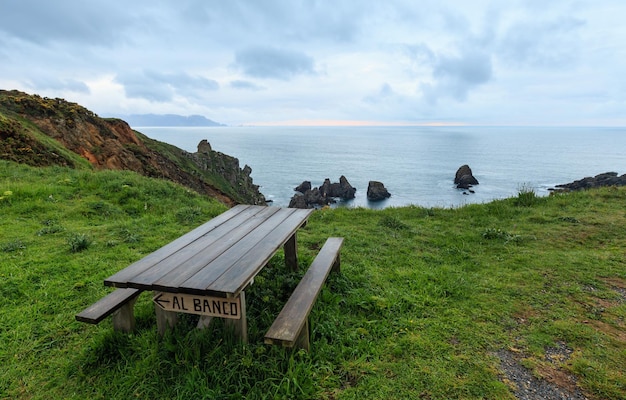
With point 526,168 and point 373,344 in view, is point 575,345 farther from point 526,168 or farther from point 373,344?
point 526,168

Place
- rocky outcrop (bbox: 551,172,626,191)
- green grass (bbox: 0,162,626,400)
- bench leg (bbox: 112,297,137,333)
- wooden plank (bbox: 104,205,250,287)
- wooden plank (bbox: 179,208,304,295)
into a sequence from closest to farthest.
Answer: wooden plank (bbox: 179,208,304,295), wooden plank (bbox: 104,205,250,287), green grass (bbox: 0,162,626,400), bench leg (bbox: 112,297,137,333), rocky outcrop (bbox: 551,172,626,191)

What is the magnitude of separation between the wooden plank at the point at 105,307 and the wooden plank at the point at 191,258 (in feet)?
2.17

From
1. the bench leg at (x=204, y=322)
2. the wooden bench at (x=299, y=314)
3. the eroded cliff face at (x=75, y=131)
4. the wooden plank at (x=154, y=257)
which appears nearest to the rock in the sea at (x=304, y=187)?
the eroded cliff face at (x=75, y=131)

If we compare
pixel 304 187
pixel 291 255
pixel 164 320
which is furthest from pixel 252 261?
pixel 304 187

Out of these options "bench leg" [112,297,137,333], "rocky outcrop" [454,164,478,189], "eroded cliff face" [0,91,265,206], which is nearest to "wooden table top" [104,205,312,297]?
"bench leg" [112,297,137,333]

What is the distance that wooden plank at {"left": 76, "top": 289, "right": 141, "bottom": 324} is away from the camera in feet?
9.90

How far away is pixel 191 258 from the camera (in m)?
3.13

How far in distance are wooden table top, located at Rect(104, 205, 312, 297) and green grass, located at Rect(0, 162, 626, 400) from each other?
69cm

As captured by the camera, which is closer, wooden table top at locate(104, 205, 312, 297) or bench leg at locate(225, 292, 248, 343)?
wooden table top at locate(104, 205, 312, 297)

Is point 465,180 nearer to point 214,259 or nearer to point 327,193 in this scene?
point 327,193

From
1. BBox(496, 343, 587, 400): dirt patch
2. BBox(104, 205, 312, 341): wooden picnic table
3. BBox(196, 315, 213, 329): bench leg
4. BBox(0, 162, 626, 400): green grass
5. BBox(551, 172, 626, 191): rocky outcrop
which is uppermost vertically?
BBox(104, 205, 312, 341): wooden picnic table

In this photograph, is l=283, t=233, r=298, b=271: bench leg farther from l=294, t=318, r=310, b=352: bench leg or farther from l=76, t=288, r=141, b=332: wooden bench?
l=76, t=288, r=141, b=332: wooden bench

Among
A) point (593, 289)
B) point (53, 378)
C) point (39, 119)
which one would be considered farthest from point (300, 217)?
point (39, 119)

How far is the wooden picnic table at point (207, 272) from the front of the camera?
2.61 meters
